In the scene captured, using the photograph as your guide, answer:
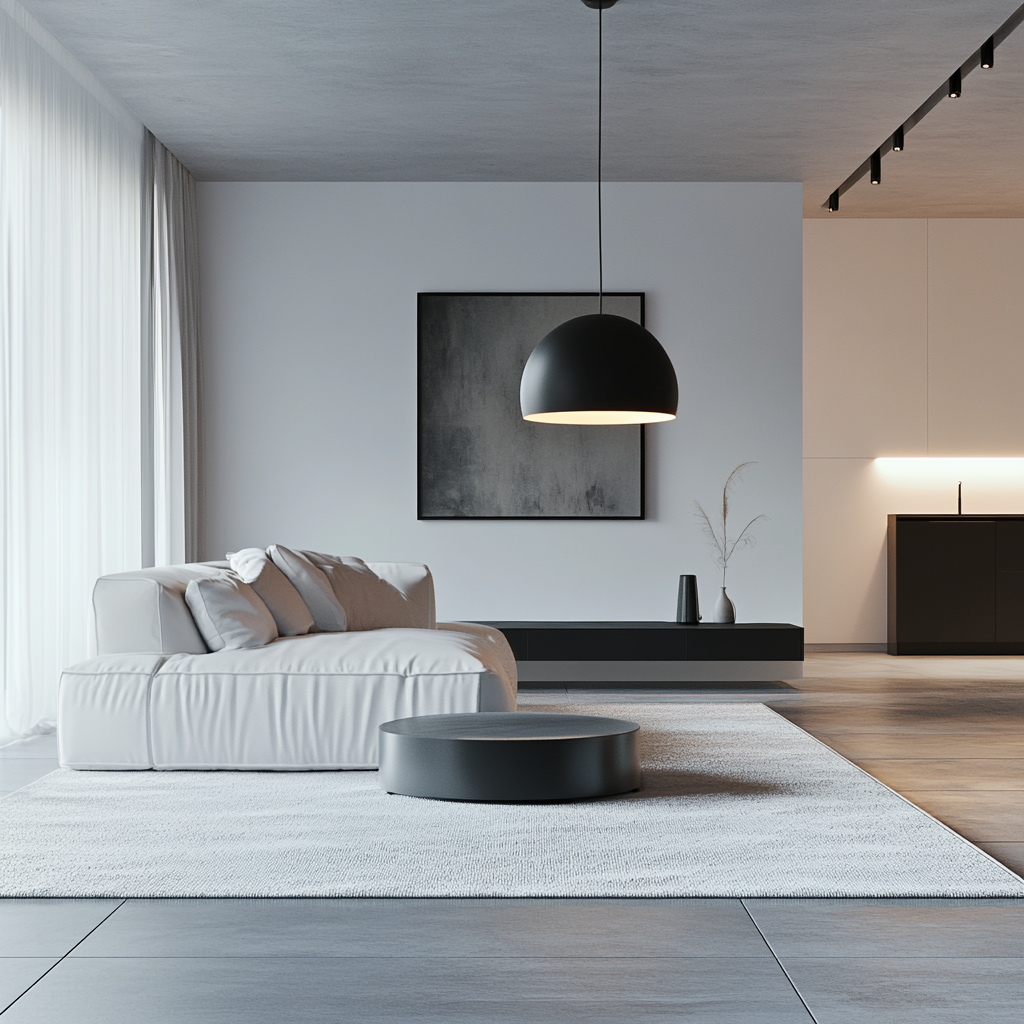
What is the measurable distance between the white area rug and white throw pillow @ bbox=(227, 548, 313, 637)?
776mm

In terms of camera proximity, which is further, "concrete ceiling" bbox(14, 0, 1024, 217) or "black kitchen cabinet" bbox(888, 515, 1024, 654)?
"black kitchen cabinet" bbox(888, 515, 1024, 654)

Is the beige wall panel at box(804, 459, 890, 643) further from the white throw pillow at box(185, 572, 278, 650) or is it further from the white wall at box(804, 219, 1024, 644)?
the white throw pillow at box(185, 572, 278, 650)

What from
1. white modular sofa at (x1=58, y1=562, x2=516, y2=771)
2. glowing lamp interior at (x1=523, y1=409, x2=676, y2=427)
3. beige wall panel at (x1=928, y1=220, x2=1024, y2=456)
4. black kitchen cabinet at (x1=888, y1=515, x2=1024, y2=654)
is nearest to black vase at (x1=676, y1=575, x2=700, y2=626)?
glowing lamp interior at (x1=523, y1=409, x2=676, y2=427)

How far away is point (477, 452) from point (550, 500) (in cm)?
53

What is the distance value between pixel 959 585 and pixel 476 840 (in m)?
6.36

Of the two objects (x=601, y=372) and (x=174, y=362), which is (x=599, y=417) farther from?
(x=174, y=362)

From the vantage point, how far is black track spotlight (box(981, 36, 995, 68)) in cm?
525

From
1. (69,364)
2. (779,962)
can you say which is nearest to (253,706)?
(69,364)

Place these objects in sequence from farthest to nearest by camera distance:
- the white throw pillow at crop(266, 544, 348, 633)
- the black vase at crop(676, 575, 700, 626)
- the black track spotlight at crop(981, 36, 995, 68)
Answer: the black vase at crop(676, 575, 700, 626), the black track spotlight at crop(981, 36, 995, 68), the white throw pillow at crop(266, 544, 348, 633)

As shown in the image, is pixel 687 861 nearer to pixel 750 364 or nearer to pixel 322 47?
pixel 322 47

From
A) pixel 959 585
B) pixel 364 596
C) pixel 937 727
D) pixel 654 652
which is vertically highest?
pixel 364 596

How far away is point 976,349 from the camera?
884 centimetres

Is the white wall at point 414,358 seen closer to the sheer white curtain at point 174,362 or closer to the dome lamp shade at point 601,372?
the sheer white curtain at point 174,362

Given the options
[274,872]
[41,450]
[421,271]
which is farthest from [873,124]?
[274,872]
